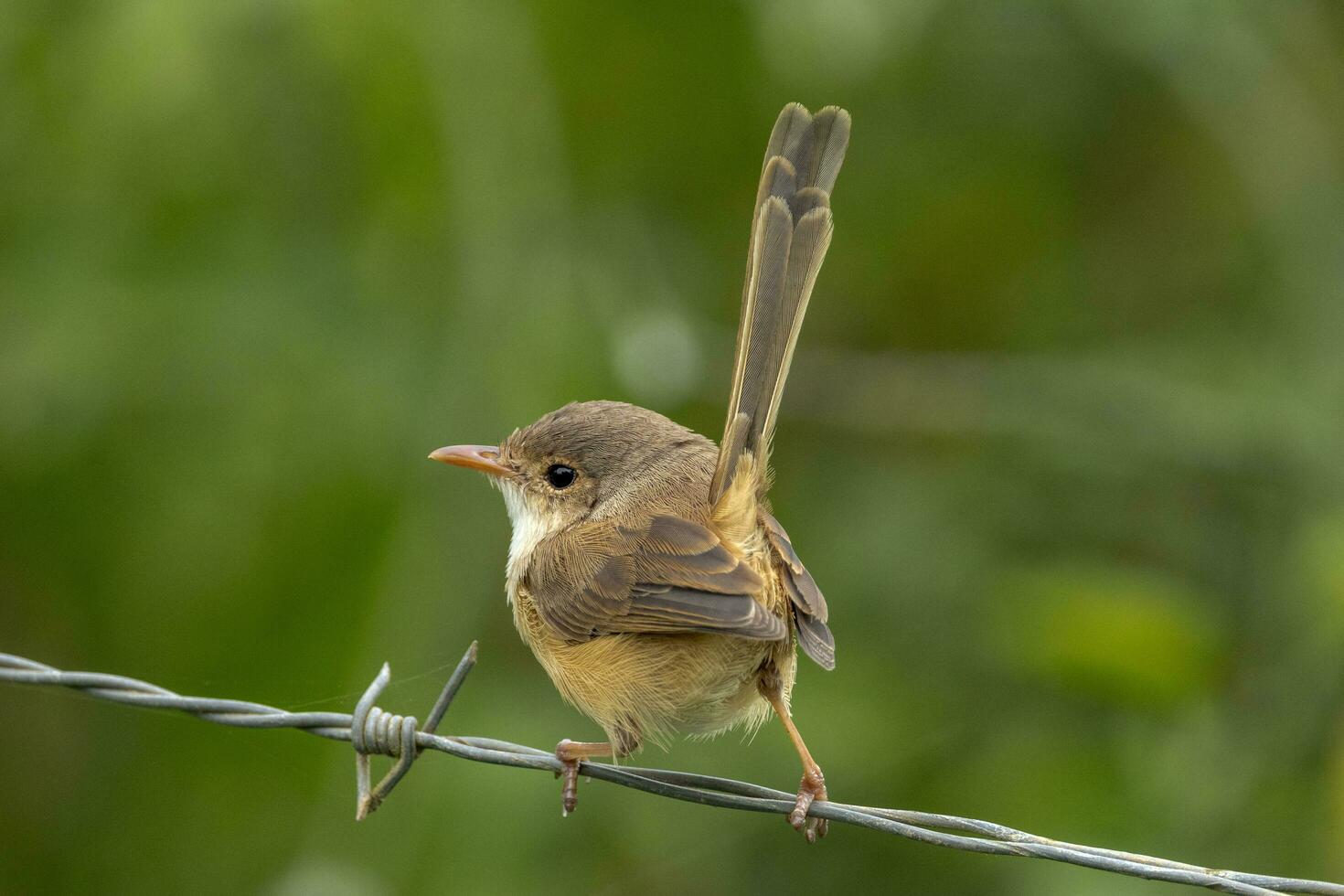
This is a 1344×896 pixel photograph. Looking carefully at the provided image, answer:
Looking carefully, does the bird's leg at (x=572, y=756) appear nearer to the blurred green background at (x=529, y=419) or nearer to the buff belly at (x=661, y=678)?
the buff belly at (x=661, y=678)

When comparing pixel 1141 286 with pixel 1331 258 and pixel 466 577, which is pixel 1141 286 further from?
pixel 466 577

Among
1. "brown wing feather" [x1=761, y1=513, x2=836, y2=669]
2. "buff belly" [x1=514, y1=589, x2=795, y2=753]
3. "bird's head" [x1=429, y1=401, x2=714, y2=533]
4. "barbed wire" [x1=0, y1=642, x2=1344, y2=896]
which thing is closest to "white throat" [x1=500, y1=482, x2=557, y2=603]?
"bird's head" [x1=429, y1=401, x2=714, y2=533]

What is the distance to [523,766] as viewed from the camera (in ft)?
10.6

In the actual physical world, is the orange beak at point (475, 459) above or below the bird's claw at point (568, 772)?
above

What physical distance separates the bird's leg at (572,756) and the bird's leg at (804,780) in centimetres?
47

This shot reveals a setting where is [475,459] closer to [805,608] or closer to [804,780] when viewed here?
[805,608]

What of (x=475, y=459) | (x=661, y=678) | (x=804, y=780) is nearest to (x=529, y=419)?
(x=475, y=459)

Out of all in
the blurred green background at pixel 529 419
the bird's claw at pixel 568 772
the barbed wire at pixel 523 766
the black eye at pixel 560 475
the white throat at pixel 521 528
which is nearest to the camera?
the barbed wire at pixel 523 766

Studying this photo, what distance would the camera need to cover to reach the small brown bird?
3.66m

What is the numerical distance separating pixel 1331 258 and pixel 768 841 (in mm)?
3314

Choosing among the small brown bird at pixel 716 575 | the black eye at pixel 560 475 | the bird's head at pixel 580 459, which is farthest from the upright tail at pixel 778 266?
the black eye at pixel 560 475

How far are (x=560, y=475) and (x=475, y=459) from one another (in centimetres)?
29

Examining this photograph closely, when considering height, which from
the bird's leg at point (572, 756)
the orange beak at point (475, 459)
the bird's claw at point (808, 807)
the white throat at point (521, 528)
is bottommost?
the bird's leg at point (572, 756)

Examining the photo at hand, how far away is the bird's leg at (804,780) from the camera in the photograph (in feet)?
10.8
